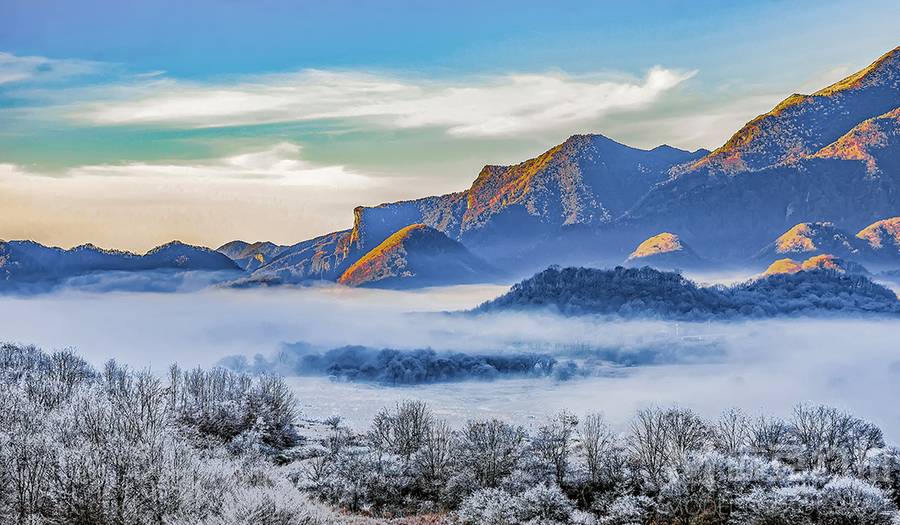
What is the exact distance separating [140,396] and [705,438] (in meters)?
135

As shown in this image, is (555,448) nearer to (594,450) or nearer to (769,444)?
(594,450)

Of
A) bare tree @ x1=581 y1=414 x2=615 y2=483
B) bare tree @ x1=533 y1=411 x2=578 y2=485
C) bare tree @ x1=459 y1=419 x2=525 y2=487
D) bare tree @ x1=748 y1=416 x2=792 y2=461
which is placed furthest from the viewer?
bare tree @ x1=748 y1=416 x2=792 y2=461

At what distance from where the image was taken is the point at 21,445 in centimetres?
10825

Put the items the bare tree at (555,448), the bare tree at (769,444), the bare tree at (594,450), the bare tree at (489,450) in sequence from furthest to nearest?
the bare tree at (769,444), the bare tree at (555,448), the bare tree at (489,450), the bare tree at (594,450)

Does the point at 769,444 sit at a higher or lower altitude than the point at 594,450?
lower

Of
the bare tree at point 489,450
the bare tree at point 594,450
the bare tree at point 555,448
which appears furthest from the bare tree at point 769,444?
the bare tree at point 489,450

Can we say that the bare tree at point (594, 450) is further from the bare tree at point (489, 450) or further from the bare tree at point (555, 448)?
the bare tree at point (489, 450)

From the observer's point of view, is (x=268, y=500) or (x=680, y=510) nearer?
(x=268, y=500)

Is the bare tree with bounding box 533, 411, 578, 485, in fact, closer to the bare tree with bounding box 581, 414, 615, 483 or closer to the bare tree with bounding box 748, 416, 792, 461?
the bare tree with bounding box 581, 414, 615, 483

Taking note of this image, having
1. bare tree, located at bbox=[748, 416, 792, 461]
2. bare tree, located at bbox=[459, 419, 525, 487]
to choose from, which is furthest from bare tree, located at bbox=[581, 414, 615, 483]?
bare tree, located at bbox=[748, 416, 792, 461]

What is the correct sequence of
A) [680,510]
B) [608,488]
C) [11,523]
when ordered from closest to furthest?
[11,523] < [680,510] < [608,488]

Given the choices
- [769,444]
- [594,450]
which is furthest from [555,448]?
[769,444]

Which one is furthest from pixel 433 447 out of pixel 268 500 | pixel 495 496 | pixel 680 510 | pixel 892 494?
pixel 268 500

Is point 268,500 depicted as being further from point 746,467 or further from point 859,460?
point 859,460
